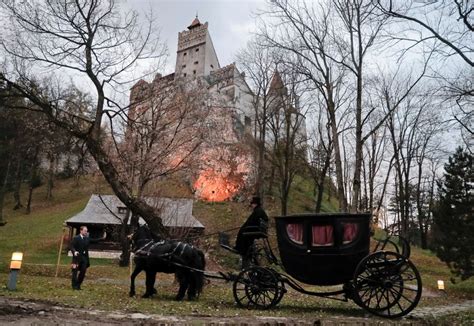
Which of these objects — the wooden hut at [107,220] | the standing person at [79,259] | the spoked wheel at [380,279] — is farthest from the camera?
the wooden hut at [107,220]

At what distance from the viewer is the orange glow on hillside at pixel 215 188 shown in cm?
3856

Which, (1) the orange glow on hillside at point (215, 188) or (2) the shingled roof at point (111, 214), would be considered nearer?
(2) the shingled roof at point (111, 214)

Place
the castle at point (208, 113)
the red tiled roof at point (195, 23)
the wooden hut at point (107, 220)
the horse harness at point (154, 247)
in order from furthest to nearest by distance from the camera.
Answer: the red tiled roof at point (195, 23)
the wooden hut at point (107, 220)
the castle at point (208, 113)
the horse harness at point (154, 247)

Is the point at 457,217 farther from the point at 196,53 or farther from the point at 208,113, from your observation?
the point at 196,53

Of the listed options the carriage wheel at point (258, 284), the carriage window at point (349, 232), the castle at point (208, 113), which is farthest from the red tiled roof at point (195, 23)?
the carriage window at point (349, 232)

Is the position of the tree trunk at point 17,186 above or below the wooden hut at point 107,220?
above

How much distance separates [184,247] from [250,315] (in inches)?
109

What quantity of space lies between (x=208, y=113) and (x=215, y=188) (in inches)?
572

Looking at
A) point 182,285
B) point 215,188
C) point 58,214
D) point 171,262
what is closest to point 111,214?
point 215,188

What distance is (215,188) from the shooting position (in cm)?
3906

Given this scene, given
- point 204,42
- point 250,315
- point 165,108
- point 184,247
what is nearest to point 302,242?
point 250,315

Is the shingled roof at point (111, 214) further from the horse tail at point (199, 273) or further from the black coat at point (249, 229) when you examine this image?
the black coat at point (249, 229)

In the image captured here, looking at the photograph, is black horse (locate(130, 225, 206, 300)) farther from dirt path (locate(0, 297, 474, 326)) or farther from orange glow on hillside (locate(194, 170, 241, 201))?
orange glow on hillside (locate(194, 170, 241, 201))

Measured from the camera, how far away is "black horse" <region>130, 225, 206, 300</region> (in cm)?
916
